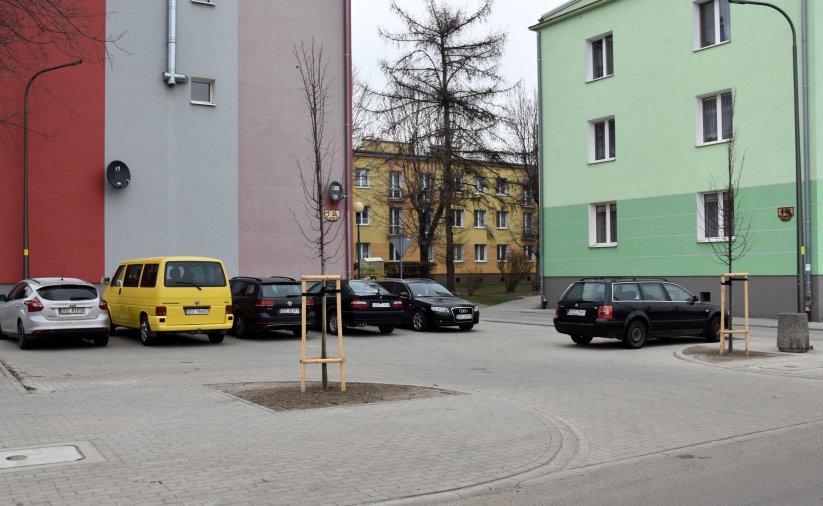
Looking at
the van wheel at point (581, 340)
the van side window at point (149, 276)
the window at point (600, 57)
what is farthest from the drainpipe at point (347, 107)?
the van wheel at point (581, 340)

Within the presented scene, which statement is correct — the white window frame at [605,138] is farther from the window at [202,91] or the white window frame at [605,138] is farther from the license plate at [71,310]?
the license plate at [71,310]

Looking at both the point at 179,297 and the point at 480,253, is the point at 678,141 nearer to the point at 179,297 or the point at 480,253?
the point at 179,297

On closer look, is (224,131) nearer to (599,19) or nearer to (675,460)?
(599,19)

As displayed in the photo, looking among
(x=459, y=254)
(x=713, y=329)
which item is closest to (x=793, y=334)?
(x=713, y=329)

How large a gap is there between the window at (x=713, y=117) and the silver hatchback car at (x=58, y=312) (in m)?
20.3

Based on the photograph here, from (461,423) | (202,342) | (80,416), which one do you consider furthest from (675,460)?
(202,342)

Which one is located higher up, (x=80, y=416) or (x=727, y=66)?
(x=727, y=66)

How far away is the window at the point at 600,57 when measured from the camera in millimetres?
31266

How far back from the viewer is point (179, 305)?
685 inches

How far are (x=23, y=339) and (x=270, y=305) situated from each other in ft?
17.4

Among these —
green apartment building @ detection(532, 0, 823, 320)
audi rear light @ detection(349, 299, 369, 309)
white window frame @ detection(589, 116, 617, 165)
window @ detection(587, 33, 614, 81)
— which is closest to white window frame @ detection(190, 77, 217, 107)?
audi rear light @ detection(349, 299, 369, 309)

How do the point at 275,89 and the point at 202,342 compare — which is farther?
the point at 275,89

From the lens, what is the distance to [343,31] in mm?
28312

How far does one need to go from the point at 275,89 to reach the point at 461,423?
20399 mm
